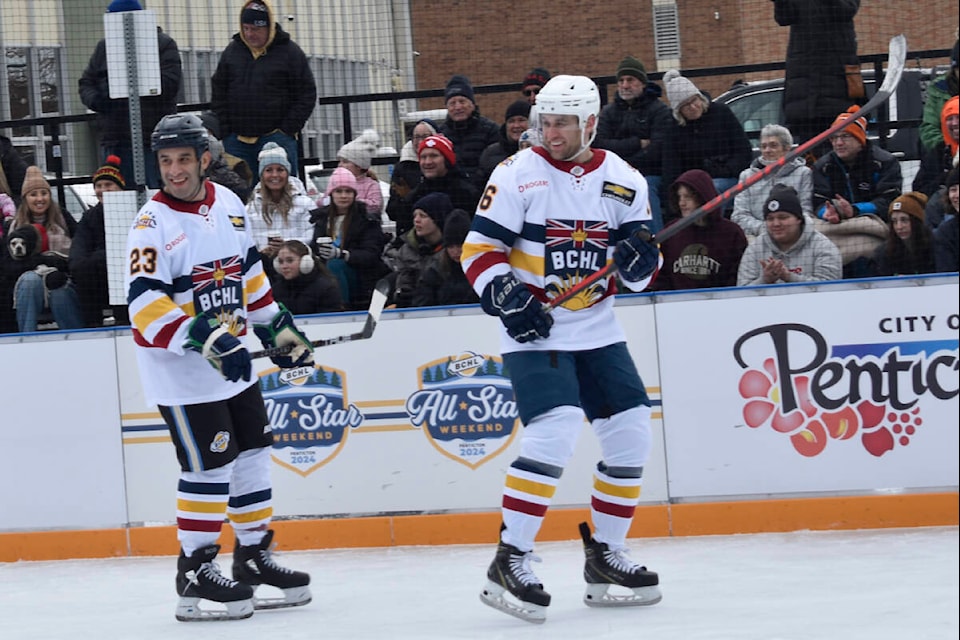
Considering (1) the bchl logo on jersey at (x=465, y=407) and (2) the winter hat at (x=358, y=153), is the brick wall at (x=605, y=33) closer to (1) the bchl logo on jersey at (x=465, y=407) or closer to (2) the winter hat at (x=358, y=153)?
(2) the winter hat at (x=358, y=153)

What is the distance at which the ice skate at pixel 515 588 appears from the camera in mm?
4074

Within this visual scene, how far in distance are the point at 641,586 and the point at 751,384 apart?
1.31m

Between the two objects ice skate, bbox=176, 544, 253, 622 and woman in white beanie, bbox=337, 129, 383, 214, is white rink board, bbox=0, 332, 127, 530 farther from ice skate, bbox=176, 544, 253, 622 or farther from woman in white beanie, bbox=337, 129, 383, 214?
woman in white beanie, bbox=337, 129, 383, 214

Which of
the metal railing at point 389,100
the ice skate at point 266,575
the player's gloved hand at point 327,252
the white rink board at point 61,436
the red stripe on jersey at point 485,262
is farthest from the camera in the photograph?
the metal railing at point 389,100

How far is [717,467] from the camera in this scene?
17.7ft

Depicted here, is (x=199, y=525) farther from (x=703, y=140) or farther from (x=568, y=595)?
(x=703, y=140)

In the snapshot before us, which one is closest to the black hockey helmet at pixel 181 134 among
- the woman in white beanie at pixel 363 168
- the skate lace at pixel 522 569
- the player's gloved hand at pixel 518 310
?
the player's gloved hand at pixel 518 310

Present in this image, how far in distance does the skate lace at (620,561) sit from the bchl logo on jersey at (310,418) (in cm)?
153

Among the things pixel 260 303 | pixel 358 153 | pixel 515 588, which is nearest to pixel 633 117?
pixel 358 153

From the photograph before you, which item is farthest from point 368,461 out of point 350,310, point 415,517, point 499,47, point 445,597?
point 499,47

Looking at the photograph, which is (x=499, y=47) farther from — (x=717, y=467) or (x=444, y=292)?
(x=717, y=467)

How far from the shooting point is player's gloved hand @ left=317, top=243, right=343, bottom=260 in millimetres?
6137

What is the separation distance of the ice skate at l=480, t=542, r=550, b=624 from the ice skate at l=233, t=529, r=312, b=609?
72cm

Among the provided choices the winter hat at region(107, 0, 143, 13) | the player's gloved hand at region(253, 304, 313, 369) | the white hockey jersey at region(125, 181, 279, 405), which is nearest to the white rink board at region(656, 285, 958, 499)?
the player's gloved hand at region(253, 304, 313, 369)
